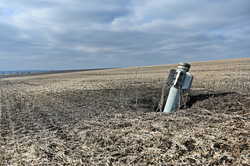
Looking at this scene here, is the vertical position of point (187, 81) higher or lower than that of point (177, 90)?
higher

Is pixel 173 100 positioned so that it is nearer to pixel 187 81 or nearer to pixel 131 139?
pixel 187 81

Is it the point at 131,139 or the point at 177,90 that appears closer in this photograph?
the point at 131,139

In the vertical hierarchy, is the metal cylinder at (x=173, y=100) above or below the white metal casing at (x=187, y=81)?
below

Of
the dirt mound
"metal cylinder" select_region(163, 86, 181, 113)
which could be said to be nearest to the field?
the dirt mound

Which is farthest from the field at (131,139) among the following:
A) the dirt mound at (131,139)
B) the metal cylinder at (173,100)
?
the metal cylinder at (173,100)

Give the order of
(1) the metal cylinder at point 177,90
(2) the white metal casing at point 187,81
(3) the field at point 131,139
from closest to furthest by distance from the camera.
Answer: (3) the field at point 131,139
(1) the metal cylinder at point 177,90
(2) the white metal casing at point 187,81

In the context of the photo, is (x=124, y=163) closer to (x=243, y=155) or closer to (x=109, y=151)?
(x=109, y=151)

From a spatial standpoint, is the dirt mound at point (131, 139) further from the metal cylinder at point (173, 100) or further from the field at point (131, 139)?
the metal cylinder at point (173, 100)

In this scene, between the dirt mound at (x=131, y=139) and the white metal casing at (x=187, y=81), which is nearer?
the dirt mound at (x=131, y=139)

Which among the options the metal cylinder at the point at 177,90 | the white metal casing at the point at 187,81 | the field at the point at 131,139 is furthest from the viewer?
the white metal casing at the point at 187,81

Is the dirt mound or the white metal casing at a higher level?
the white metal casing

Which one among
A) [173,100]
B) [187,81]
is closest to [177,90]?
[173,100]

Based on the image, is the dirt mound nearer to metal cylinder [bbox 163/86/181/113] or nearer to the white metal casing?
metal cylinder [bbox 163/86/181/113]

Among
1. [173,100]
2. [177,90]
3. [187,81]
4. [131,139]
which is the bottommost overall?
[131,139]
